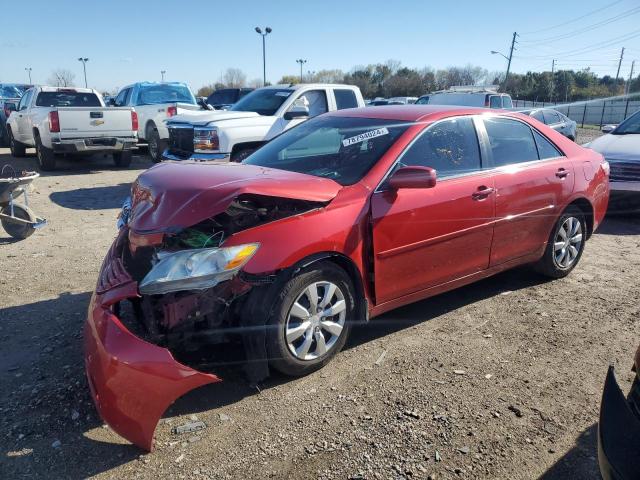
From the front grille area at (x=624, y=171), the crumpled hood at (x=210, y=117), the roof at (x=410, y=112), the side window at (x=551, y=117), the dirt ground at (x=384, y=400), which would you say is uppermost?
the roof at (x=410, y=112)

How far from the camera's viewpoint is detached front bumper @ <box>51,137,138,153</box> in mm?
11070

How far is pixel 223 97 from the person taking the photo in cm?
1898

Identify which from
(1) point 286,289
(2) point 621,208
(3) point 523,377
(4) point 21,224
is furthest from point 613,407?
(2) point 621,208

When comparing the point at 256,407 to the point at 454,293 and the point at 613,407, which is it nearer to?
the point at 613,407

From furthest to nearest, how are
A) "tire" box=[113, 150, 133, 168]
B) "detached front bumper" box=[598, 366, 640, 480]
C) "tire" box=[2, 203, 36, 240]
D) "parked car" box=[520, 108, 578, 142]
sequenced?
1. "parked car" box=[520, 108, 578, 142]
2. "tire" box=[113, 150, 133, 168]
3. "tire" box=[2, 203, 36, 240]
4. "detached front bumper" box=[598, 366, 640, 480]

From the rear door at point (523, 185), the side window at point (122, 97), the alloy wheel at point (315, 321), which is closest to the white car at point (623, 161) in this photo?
the rear door at point (523, 185)

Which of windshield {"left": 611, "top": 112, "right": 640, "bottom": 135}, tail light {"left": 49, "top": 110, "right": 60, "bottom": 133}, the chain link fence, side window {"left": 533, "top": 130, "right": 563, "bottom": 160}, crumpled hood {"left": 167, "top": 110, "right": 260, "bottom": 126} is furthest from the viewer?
the chain link fence

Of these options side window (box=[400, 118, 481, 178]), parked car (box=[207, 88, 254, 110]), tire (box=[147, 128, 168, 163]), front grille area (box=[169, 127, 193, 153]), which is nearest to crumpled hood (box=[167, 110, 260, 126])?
front grille area (box=[169, 127, 193, 153])

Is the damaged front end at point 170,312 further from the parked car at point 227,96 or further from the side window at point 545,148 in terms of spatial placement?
the parked car at point 227,96

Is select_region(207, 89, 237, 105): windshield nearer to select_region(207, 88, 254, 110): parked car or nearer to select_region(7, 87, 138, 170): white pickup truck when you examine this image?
select_region(207, 88, 254, 110): parked car

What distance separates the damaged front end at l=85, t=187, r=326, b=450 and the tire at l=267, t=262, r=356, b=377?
0.10 m

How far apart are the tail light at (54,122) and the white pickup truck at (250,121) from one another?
9.96 feet

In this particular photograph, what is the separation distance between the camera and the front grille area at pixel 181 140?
8.81m

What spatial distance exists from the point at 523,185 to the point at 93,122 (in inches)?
378
